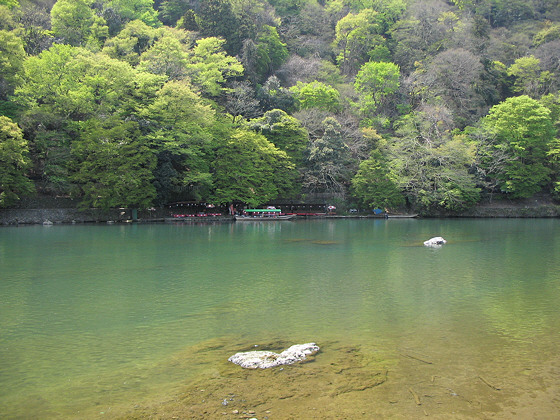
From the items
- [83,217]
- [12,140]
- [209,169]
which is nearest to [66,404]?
[12,140]

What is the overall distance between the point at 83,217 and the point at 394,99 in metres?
37.4

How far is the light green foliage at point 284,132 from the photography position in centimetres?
4362

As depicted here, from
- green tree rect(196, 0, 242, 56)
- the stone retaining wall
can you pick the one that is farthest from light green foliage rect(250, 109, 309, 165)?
green tree rect(196, 0, 242, 56)

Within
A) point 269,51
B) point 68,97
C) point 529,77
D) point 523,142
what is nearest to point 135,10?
point 269,51

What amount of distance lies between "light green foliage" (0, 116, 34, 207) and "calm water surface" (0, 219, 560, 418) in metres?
11.2

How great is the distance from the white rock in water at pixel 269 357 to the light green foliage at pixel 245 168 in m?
32.7

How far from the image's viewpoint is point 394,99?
182 ft

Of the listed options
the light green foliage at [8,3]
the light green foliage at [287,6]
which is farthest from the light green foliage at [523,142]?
the light green foliage at [8,3]

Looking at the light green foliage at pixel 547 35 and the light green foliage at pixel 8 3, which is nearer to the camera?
the light green foliage at pixel 8 3

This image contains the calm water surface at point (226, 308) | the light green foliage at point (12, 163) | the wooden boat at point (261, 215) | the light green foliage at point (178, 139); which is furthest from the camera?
the wooden boat at point (261, 215)

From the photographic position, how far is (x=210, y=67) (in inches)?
1902

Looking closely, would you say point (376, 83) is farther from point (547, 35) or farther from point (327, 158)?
point (547, 35)

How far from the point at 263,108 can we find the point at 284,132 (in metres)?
7.26

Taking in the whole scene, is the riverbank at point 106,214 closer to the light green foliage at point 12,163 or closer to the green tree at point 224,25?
the light green foliage at point 12,163
